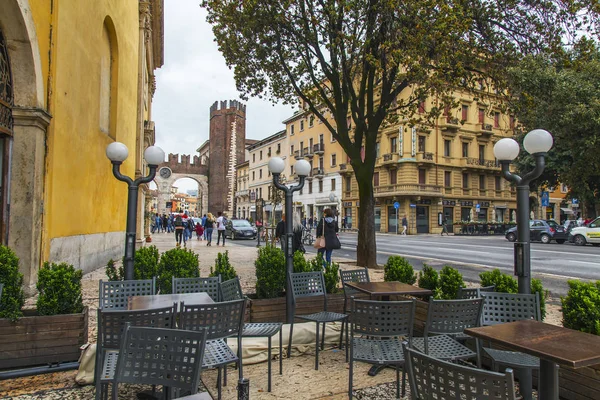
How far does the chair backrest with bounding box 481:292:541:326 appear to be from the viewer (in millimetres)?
Result: 3809

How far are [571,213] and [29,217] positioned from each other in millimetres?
58209

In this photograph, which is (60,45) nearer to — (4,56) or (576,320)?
(4,56)

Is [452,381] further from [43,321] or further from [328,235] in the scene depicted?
[328,235]

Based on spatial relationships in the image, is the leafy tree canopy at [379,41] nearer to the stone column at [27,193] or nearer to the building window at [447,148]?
the stone column at [27,193]

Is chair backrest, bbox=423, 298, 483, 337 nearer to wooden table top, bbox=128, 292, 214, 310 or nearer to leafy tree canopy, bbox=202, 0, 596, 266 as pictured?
wooden table top, bbox=128, 292, 214, 310

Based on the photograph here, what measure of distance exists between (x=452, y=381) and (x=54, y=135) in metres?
7.92

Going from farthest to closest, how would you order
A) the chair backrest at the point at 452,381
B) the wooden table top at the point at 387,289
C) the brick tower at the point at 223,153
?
the brick tower at the point at 223,153
the wooden table top at the point at 387,289
the chair backrest at the point at 452,381

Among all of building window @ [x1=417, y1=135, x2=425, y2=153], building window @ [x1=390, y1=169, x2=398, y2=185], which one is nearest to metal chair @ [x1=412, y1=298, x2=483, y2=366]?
building window @ [x1=390, y1=169, x2=398, y2=185]

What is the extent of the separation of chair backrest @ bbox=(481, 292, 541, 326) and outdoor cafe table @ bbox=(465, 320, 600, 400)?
0.78 m

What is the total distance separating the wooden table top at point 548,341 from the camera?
2.33 m

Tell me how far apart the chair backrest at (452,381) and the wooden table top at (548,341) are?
2.45 feet

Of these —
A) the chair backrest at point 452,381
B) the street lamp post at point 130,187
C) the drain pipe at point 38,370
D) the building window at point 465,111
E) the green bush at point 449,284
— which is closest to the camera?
the chair backrest at point 452,381

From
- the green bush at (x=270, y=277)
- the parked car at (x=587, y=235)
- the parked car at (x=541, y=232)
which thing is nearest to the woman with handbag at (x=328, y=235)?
the green bush at (x=270, y=277)

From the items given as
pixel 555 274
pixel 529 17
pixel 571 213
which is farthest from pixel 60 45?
pixel 571 213
